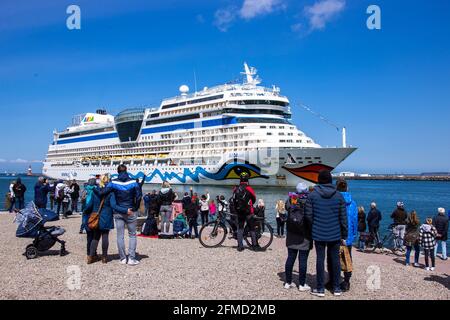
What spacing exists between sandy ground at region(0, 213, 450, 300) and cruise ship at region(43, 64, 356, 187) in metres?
29.3

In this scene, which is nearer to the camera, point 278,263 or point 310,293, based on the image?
point 310,293

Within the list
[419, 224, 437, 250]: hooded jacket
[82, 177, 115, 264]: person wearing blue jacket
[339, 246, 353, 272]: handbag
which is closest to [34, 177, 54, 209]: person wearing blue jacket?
[82, 177, 115, 264]: person wearing blue jacket

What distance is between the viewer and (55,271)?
661 centimetres

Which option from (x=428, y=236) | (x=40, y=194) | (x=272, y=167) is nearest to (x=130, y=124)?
(x=272, y=167)

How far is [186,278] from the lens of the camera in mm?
6301

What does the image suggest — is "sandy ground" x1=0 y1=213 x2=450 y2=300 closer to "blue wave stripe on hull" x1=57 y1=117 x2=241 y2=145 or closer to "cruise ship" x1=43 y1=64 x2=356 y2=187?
"cruise ship" x1=43 y1=64 x2=356 y2=187

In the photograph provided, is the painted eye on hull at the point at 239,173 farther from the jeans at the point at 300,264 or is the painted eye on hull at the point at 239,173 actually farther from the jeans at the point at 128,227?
the jeans at the point at 300,264

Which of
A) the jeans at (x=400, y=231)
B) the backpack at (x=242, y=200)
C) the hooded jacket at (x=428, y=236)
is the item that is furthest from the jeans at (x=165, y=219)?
the jeans at (x=400, y=231)

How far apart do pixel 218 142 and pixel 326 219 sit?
1503 inches

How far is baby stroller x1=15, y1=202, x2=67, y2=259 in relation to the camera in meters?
7.58

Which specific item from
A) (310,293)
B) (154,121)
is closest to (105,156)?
(154,121)
